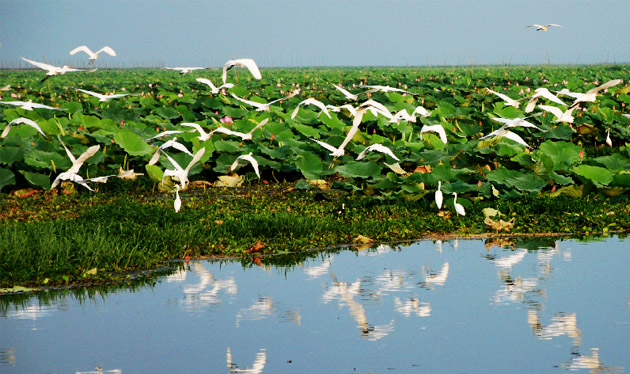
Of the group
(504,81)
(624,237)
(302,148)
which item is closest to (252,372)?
(624,237)

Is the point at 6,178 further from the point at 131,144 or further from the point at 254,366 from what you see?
the point at 254,366

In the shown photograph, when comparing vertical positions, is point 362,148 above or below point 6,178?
above

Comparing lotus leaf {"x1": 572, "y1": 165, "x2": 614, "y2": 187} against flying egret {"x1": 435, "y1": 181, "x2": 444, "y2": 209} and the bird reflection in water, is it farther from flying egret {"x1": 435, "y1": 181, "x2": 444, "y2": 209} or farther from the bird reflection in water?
the bird reflection in water

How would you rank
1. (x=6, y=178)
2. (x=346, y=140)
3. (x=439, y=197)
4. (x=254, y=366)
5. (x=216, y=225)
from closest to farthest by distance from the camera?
1. (x=254, y=366)
2. (x=216, y=225)
3. (x=439, y=197)
4. (x=6, y=178)
5. (x=346, y=140)

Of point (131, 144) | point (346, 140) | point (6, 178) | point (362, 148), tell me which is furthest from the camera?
point (362, 148)

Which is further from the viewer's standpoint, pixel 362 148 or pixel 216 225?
pixel 362 148

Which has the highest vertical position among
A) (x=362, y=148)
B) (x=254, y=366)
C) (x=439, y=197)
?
(x=362, y=148)

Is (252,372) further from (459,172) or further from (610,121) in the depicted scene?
(610,121)

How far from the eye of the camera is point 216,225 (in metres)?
9.02

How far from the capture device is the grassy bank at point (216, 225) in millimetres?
7320

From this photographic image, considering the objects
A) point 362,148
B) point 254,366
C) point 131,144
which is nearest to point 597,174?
point 362,148

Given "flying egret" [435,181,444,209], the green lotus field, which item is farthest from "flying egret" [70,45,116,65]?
"flying egret" [435,181,444,209]

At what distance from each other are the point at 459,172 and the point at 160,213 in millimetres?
3819

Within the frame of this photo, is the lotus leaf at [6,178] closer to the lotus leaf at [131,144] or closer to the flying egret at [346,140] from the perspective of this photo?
the lotus leaf at [131,144]
